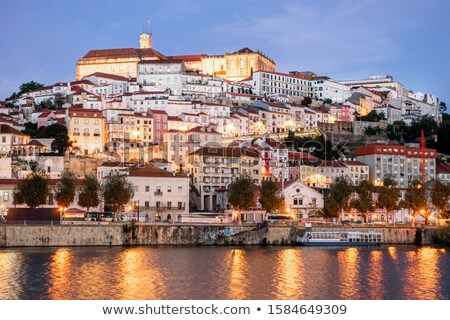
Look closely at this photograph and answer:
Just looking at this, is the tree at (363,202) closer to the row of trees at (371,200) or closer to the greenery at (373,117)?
the row of trees at (371,200)

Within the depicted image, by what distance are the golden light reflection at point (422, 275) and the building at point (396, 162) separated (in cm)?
4543

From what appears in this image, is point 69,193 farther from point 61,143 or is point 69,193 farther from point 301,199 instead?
point 61,143

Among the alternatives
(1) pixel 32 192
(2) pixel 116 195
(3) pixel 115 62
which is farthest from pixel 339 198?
(3) pixel 115 62

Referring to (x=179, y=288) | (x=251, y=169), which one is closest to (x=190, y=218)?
(x=251, y=169)

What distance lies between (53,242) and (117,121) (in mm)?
46182

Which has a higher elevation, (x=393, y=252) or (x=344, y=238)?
(x=344, y=238)

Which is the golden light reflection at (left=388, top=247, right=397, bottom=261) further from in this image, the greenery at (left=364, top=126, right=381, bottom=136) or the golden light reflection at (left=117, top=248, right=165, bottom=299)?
the greenery at (left=364, top=126, right=381, bottom=136)

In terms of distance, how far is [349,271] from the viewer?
1668 inches

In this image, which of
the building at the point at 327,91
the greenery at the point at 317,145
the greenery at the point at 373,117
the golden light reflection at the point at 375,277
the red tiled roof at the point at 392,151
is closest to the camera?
the golden light reflection at the point at 375,277

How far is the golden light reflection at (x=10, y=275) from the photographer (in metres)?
32.9

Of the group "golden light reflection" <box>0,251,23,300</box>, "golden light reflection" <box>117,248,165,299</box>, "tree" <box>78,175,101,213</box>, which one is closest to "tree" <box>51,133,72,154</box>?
"tree" <box>78,175,101,213</box>

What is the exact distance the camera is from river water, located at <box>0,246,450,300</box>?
112 feet

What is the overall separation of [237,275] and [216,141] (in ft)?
171

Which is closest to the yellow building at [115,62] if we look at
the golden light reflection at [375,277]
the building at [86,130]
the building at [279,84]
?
the building at [279,84]
